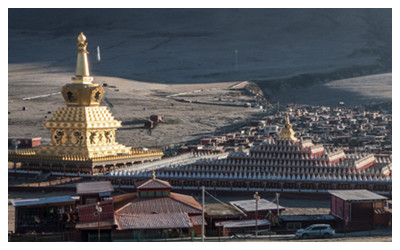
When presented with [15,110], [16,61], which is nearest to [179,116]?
[15,110]

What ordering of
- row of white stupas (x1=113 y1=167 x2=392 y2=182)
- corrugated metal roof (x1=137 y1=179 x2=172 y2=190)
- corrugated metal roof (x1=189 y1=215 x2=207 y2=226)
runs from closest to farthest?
corrugated metal roof (x1=189 y1=215 x2=207 y2=226), corrugated metal roof (x1=137 y1=179 x2=172 y2=190), row of white stupas (x1=113 y1=167 x2=392 y2=182)

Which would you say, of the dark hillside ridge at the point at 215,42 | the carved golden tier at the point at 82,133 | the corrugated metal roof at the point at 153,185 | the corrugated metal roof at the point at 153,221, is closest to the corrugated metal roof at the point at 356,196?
the corrugated metal roof at the point at 153,221

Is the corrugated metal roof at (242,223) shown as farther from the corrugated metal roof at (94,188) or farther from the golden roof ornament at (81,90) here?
the golden roof ornament at (81,90)

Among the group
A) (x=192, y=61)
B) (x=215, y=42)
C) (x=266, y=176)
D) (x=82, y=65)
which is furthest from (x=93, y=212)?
(x=215, y=42)

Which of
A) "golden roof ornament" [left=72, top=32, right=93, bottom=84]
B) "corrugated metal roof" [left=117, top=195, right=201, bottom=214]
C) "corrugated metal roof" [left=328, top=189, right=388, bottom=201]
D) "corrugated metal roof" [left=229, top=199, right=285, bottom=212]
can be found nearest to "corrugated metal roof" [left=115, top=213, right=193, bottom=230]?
"corrugated metal roof" [left=117, top=195, right=201, bottom=214]

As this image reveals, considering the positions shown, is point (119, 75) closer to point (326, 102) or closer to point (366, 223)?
point (326, 102)

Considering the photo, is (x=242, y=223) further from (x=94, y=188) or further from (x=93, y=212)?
(x=94, y=188)

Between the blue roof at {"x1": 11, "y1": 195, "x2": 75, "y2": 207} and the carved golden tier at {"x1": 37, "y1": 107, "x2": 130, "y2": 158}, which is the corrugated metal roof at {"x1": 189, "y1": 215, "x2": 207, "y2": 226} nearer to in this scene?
the blue roof at {"x1": 11, "y1": 195, "x2": 75, "y2": 207}
